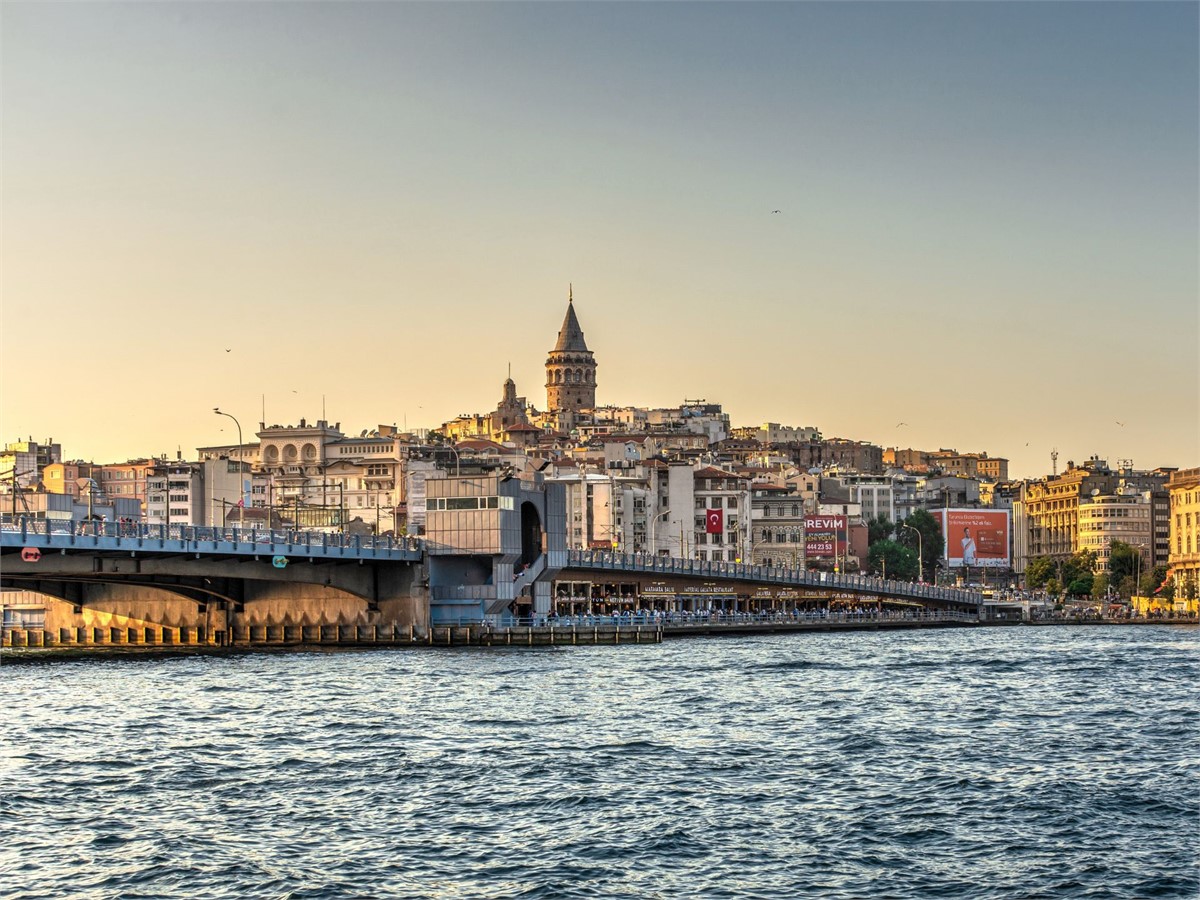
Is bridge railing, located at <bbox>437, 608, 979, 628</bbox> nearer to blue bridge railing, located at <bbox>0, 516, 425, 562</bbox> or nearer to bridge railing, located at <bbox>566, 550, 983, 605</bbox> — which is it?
bridge railing, located at <bbox>566, 550, 983, 605</bbox>

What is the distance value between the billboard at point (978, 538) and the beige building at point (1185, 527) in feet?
56.9

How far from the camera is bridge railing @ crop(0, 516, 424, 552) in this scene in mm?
77188

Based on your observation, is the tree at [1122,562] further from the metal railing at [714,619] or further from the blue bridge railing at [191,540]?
the blue bridge railing at [191,540]

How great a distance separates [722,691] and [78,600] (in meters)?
46.5

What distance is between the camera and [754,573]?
13050 cm

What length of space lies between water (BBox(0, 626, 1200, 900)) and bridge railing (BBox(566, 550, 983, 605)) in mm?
46712

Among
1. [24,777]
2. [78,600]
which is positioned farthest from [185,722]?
[78,600]

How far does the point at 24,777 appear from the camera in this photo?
1638 inches

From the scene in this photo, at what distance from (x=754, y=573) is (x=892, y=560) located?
65.0 metres

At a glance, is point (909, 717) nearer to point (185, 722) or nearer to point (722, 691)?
point (722, 691)

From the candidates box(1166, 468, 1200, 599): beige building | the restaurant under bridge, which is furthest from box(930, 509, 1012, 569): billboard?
the restaurant under bridge

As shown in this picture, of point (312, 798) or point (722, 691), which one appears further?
point (722, 691)

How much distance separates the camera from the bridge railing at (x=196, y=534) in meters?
77.2

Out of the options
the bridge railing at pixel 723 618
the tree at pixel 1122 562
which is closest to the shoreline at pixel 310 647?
the bridge railing at pixel 723 618
